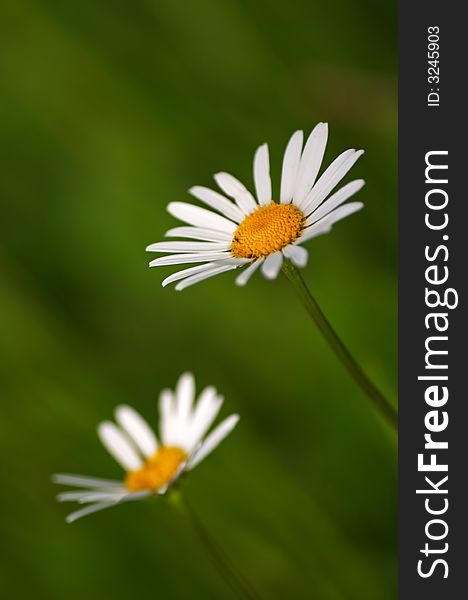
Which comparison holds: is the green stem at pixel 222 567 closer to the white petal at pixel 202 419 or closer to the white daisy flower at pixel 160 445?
the white daisy flower at pixel 160 445

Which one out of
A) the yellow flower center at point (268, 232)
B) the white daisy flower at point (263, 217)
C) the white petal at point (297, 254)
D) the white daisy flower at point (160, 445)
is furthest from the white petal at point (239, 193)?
the white daisy flower at point (160, 445)

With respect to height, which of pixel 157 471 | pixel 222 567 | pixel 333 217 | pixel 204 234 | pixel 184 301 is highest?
pixel 184 301

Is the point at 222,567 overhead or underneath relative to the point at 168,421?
underneath

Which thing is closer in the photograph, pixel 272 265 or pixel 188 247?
pixel 272 265

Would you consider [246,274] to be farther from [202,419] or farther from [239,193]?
[202,419]

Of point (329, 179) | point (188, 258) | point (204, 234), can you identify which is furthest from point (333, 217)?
point (204, 234)

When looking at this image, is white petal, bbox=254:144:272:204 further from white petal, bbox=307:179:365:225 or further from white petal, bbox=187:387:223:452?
white petal, bbox=187:387:223:452

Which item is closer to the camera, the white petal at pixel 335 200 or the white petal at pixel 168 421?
the white petal at pixel 335 200
